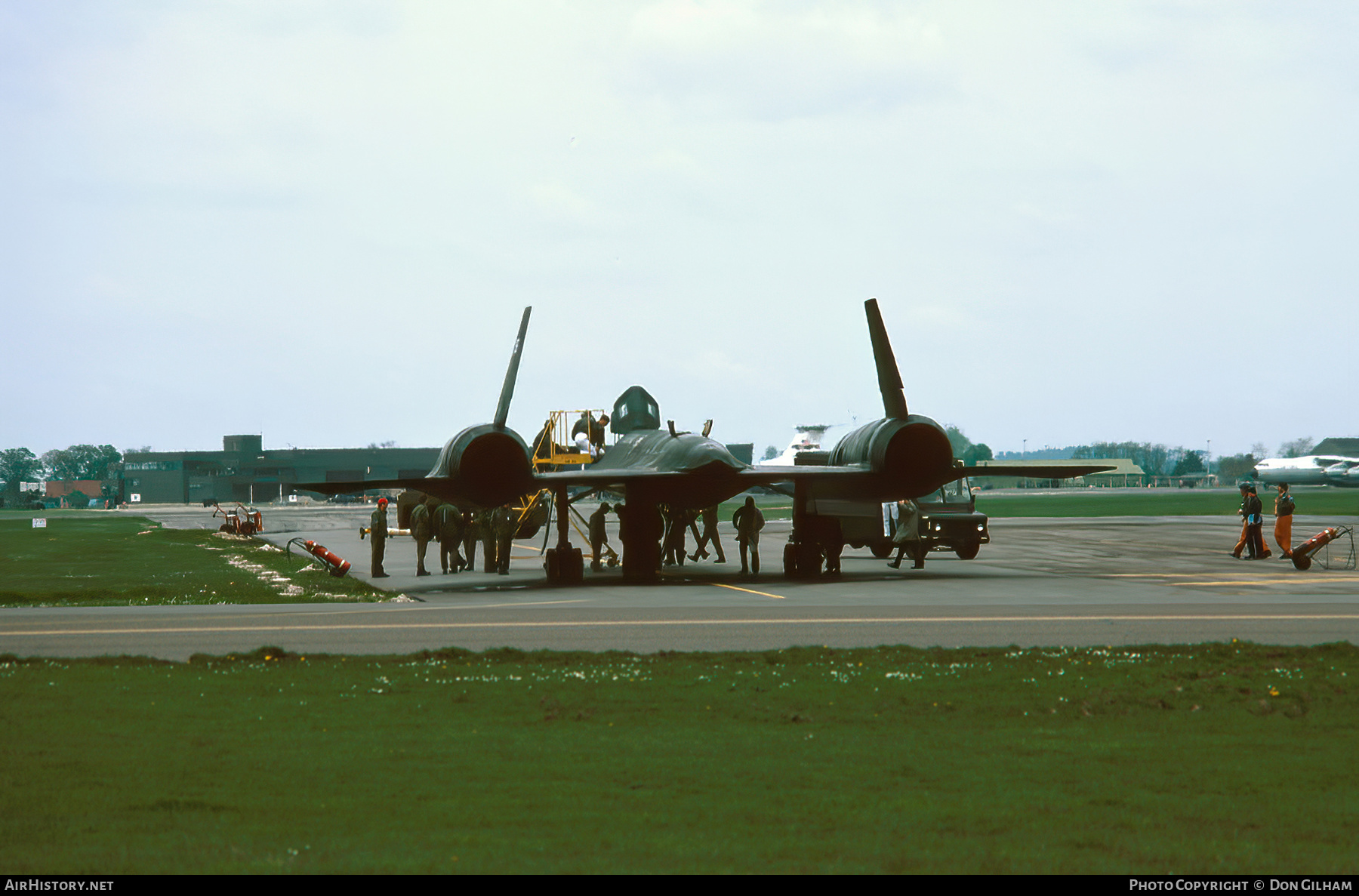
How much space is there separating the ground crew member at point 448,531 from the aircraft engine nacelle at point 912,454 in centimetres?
1046

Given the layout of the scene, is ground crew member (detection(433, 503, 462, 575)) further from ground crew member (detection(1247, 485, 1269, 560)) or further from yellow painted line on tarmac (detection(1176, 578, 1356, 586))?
ground crew member (detection(1247, 485, 1269, 560))

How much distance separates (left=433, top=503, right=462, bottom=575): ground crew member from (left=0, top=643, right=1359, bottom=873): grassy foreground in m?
16.7

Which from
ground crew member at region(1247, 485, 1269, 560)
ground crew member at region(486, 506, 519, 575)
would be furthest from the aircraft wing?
ground crew member at region(486, 506, 519, 575)

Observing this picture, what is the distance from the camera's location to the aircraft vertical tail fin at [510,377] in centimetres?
2270

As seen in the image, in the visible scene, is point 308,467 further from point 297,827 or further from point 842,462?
point 297,827

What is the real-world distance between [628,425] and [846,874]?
2478 centimetres

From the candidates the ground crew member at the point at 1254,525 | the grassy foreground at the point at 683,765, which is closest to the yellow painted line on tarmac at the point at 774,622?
the grassy foreground at the point at 683,765

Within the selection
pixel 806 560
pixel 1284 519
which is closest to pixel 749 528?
pixel 806 560

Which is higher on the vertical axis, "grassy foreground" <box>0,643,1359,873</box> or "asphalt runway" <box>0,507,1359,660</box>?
"grassy foreground" <box>0,643,1359,873</box>

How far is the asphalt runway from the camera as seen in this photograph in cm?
1380

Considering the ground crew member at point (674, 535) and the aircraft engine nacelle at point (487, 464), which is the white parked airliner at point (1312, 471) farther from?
the aircraft engine nacelle at point (487, 464)

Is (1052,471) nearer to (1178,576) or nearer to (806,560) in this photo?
(1178,576)
